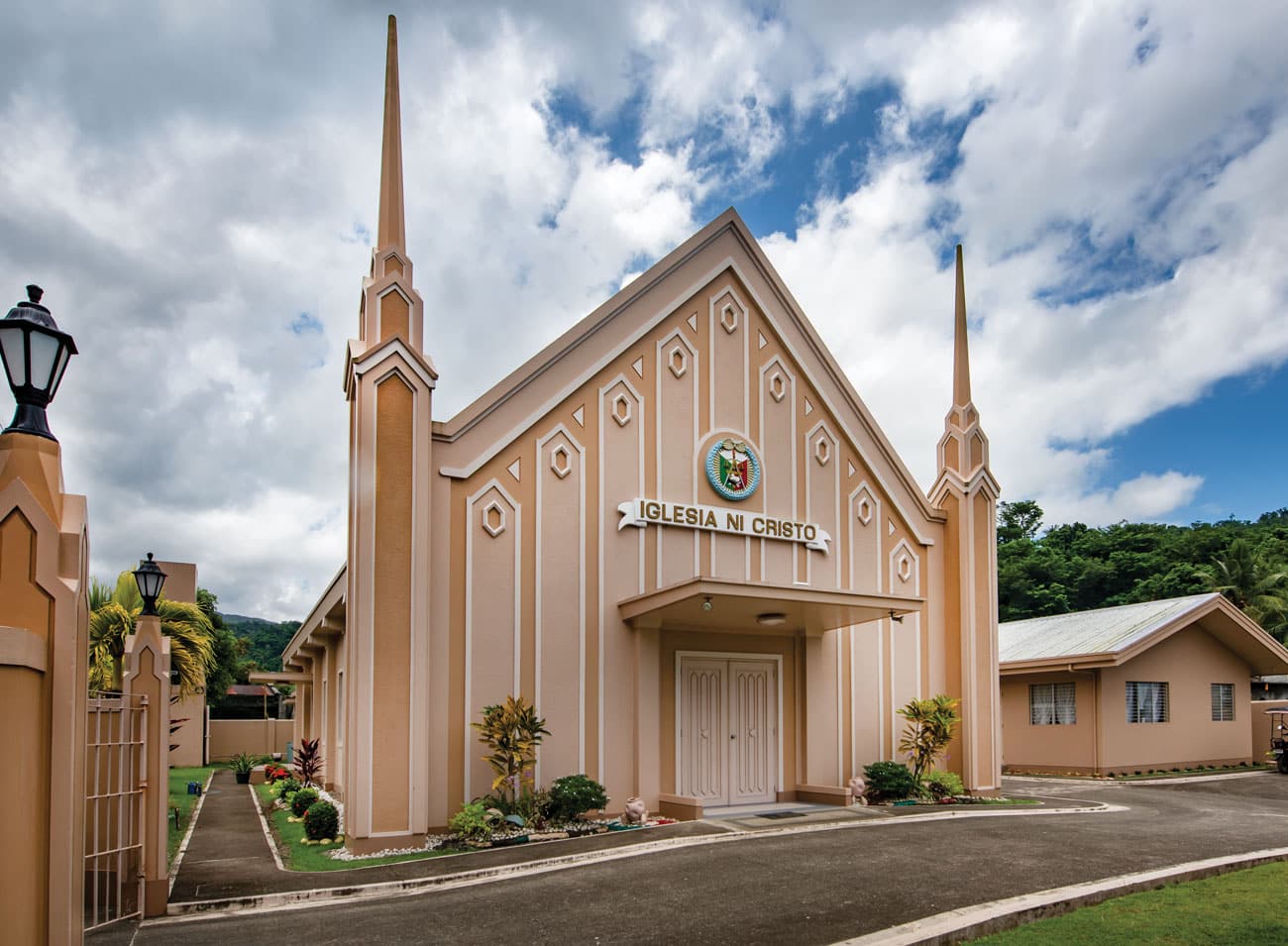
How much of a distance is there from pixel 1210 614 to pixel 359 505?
22.0 metres

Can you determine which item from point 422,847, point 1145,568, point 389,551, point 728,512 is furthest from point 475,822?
point 1145,568

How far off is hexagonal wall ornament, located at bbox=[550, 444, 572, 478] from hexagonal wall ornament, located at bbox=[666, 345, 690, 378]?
2.58 metres

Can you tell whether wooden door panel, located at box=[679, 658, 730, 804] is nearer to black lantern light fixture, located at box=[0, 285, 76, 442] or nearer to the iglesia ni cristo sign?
the iglesia ni cristo sign

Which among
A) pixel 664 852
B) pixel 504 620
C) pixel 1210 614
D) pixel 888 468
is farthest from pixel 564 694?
pixel 1210 614

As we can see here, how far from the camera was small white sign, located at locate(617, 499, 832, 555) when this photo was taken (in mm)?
15565

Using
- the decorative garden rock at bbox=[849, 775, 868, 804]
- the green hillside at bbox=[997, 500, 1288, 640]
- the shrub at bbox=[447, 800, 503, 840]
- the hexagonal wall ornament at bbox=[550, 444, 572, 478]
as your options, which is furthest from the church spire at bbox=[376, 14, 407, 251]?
the green hillside at bbox=[997, 500, 1288, 640]

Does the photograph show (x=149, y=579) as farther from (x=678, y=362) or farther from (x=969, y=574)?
(x=969, y=574)

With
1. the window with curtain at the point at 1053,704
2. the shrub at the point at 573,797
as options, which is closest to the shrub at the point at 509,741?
the shrub at the point at 573,797

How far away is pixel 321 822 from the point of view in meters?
13.2

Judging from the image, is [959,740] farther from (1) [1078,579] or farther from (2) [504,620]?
(1) [1078,579]

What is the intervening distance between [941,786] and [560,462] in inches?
343

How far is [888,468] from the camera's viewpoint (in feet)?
62.7

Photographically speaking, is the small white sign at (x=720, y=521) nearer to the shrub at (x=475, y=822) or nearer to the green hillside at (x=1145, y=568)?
the shrub at (x=475, y=822)

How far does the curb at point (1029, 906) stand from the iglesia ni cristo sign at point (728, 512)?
800 cm
